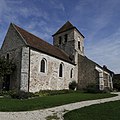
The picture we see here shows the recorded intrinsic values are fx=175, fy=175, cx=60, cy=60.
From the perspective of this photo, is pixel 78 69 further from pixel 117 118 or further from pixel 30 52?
pixel 117 118

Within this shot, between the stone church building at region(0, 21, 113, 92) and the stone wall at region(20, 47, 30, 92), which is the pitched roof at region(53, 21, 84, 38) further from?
the stone wall at region(20, 47, 30, 92)

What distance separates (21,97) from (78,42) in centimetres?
2171

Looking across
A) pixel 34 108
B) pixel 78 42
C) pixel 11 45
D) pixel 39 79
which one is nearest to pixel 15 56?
pixel 11 45

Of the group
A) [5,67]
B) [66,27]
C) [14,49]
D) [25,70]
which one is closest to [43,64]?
[25,70]

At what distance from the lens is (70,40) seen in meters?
34.1

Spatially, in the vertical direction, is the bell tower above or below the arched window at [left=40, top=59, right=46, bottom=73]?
above

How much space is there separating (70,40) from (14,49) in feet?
46.0

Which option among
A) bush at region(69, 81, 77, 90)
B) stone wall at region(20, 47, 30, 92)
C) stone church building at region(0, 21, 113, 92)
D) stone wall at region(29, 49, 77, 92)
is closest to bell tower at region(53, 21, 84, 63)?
stone church building at region(0, 21, 113, 92)

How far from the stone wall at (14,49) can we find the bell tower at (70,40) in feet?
41.6

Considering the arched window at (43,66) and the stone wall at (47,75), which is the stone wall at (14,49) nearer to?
the stone wall at (47,75)

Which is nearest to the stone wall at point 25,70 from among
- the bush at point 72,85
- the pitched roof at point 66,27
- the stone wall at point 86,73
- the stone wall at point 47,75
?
the stone wall at point 47,75

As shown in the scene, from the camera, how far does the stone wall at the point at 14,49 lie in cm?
2144

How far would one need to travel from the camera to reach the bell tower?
33269 mm

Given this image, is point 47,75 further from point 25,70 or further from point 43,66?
point 25,70
